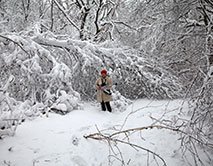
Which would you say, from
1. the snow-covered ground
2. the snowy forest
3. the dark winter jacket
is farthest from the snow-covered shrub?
the snow-covered ground

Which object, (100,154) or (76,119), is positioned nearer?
(100,154)

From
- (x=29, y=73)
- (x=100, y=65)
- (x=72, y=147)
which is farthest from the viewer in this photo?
(x=100, y=65)

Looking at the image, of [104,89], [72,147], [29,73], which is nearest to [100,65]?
[104,89]

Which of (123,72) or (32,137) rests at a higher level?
(123,72)

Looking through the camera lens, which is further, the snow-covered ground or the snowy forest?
the snowy forest

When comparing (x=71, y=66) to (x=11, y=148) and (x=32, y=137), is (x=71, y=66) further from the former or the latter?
(x=11, y=148)

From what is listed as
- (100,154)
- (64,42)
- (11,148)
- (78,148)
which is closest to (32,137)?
(11,148)

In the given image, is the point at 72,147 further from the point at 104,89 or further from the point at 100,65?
the point at 100,65

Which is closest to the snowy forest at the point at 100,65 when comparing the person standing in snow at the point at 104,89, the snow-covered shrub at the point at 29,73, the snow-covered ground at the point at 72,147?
the snow-covered shrub at the point at 29,73

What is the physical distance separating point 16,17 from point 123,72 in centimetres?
616

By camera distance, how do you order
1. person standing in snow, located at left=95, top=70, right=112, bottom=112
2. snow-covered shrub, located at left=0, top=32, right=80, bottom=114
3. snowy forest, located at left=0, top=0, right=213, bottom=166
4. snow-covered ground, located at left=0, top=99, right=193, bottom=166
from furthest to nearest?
person standing in snow, located at left=95, top=70, right=112, bottom=112 → snow-covered shrub, located at left=0, top=32, right=80, bottom=114 → snowy forest, located at left=0, top=0, right=213, bottom=166 → snow-covered ground, located at left=0, top=99, right=193, bottom=166

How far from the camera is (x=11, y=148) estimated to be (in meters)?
2.24


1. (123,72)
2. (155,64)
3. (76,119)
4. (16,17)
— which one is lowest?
(76,119)

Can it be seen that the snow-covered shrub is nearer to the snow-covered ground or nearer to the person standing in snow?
the person standing in snow
